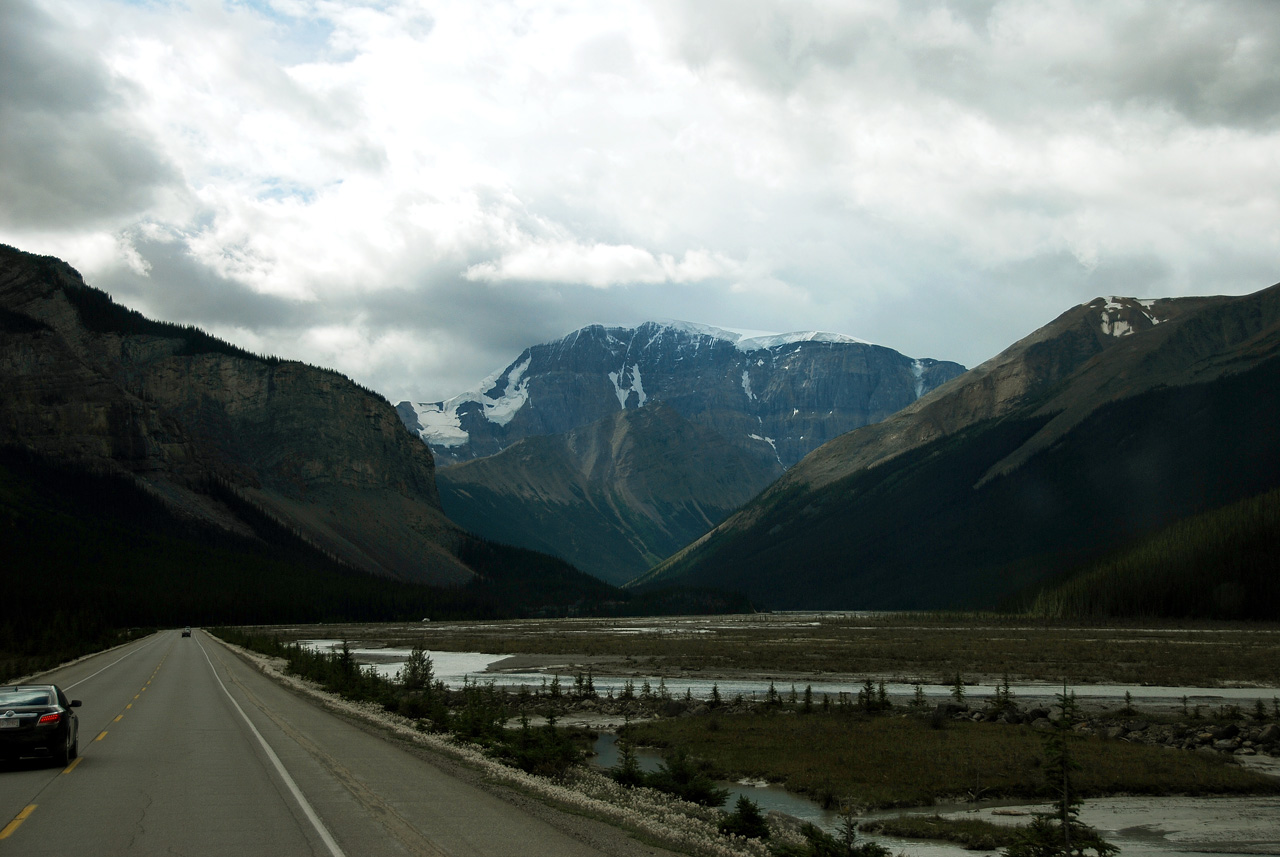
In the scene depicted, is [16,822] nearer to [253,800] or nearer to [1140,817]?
[253,800]

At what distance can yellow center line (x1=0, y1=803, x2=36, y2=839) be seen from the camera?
14641 millimetres

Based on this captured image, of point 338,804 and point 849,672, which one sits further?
point 849,672

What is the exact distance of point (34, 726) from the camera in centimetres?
2077

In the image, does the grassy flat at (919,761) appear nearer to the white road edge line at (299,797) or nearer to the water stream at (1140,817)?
the water stream at (1140,817)

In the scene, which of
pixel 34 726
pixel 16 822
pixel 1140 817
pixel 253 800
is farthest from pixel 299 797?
pixel 1140 817

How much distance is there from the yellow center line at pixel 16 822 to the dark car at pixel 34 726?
14.5 ft

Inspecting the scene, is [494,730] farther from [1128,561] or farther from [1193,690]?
[1128,561]

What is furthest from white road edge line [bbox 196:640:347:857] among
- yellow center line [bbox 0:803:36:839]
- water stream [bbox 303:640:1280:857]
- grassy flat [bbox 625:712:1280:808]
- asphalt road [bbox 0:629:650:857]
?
grassy flat [bbox 625:712:1280:808]

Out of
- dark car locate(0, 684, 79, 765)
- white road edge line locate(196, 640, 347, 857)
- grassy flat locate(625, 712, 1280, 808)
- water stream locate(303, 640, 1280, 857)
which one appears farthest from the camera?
grassy flat locate(625, 712, 1280, 808)

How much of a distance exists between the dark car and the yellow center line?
4.42 metres

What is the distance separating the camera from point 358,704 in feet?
134

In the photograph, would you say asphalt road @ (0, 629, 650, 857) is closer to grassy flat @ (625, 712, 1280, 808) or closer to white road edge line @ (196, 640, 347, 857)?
white road edge line @ (196, 640, 347, 857)

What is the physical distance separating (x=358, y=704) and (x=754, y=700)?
64.3ft

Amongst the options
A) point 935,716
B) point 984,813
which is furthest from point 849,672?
point 984,813
